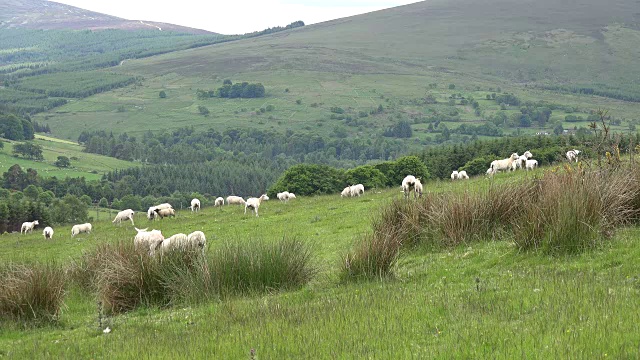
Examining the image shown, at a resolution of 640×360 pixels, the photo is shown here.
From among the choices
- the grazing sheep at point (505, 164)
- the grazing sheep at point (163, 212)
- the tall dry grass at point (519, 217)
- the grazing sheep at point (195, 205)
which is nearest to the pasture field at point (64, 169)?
the grazing sheep at point (195, 205)

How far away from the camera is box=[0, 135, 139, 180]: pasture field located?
471 feet

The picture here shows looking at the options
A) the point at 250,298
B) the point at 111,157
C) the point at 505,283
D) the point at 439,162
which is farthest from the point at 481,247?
the point at 111,157

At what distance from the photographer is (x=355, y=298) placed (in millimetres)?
10469

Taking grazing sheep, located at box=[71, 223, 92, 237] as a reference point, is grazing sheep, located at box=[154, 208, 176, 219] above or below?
below

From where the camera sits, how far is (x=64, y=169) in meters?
150

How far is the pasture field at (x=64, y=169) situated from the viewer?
14362cm

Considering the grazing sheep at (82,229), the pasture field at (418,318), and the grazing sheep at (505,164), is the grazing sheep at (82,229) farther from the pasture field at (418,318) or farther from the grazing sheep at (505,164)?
the pasture field at (418,318)

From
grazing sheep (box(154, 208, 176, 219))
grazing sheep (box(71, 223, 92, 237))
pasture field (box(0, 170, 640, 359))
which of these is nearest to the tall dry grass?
pasture field (box(0, 170, 640, 359))

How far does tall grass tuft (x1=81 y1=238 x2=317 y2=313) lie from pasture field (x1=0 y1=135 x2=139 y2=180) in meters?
132

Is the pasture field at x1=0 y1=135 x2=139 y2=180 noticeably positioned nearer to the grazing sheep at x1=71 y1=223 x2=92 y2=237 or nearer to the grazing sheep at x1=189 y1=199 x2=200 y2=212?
the grazing sheep at x1=189 y1=199 x2=200 y2=212

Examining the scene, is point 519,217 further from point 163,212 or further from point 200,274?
point 163,212

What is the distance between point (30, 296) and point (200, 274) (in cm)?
304

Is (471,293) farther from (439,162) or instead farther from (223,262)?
Answer: (439,162)

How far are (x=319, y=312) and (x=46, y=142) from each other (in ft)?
629
